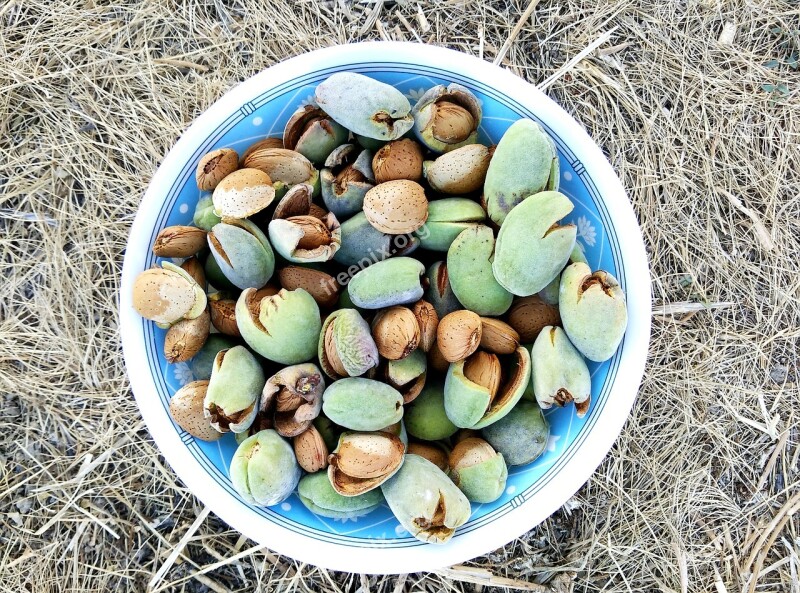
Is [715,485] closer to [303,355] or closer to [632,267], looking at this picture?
[632,267]

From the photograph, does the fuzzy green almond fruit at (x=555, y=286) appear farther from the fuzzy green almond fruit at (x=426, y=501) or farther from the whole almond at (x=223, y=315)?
the whole almond at (x=223, y=315)

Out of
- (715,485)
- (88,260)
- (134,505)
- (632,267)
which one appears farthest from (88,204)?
(715,485)

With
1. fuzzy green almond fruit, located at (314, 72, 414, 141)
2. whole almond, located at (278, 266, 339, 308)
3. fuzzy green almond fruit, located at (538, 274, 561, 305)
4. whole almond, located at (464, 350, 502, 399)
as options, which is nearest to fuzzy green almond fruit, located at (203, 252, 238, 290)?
whole almond, located at (278, 266, 339, 308)

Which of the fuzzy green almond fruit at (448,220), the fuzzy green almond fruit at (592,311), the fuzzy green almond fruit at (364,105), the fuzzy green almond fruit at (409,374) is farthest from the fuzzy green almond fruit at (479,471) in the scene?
the fuzzy green almond fruit at (364,105)

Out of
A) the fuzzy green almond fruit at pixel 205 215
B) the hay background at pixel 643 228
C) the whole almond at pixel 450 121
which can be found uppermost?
the whole almond at pixel 450 121

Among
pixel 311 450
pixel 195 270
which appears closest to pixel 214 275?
pixel 195 270

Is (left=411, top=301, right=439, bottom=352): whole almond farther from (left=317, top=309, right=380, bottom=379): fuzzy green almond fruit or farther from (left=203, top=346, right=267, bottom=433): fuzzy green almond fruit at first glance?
(left=203, top=346, right=267, bottom=433): fuzzy green almond fruit

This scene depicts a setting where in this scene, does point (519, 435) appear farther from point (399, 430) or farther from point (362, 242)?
point (362, 242)
